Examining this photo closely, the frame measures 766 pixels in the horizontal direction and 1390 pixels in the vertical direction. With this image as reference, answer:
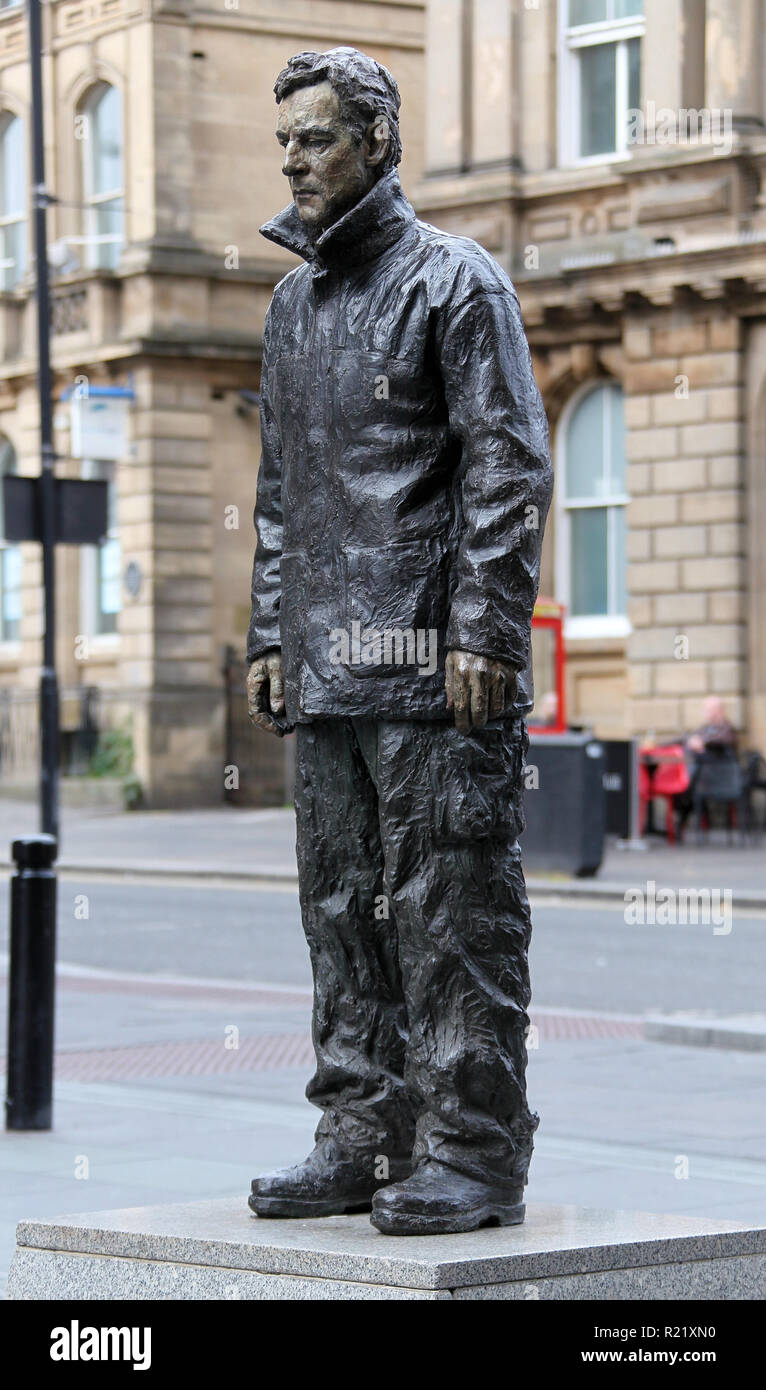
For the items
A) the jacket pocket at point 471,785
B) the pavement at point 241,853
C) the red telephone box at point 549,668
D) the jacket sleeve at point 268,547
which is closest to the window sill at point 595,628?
the red telephone box at point 549,668

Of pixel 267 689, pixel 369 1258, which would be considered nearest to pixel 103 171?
pixel 267 689

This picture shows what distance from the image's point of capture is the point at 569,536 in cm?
2886

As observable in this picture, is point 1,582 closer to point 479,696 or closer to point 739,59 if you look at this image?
point 739,59

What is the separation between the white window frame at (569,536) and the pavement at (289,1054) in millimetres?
8183

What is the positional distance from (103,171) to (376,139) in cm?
3102

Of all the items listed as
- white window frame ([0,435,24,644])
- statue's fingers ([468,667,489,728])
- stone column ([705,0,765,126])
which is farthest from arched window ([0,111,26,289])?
statue's fingers ([468,667,489,728])

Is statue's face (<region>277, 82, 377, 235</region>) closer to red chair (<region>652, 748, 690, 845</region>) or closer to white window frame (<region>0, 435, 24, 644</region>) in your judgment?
red chair (<region>652, 748, 690, 845</region>)

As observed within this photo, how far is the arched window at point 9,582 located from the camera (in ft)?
123

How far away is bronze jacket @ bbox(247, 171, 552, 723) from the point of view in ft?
16.2

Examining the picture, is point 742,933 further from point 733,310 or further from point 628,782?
point 733,310

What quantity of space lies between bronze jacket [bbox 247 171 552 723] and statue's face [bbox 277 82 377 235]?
0.05 meters

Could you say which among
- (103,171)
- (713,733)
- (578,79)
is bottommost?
(713,733)

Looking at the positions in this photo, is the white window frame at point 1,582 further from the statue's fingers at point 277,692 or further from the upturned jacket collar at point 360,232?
the upturned jacket collar at point 360,232
